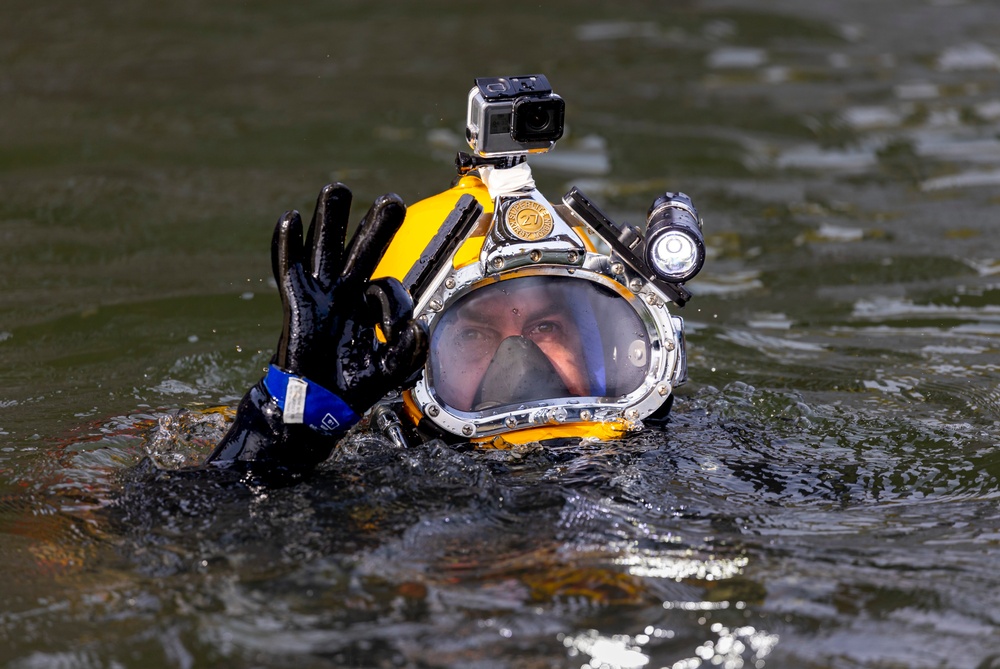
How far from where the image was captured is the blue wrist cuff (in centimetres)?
326

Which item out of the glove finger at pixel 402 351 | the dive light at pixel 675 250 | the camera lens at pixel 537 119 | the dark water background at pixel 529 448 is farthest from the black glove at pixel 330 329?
the dive light at pixel 675 250

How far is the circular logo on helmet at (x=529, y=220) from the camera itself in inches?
143

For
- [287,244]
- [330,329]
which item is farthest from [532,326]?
[287,244]

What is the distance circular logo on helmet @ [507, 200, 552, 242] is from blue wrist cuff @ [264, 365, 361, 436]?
72 centimetres

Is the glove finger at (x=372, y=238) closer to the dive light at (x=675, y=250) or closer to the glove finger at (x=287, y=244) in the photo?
the glove finger at (x=287, y=244)

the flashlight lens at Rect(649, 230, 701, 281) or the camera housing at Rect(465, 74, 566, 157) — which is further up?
the camera housing at Rect(465, 74, 566, 157)

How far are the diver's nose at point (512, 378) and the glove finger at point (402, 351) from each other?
1.37 ft

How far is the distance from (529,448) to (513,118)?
0.94m

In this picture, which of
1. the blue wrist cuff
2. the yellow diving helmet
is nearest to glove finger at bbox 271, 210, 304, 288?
the blue wrist cuff

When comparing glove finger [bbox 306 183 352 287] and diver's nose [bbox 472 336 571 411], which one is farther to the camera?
diver's nose [bbox 472 336 571 411]

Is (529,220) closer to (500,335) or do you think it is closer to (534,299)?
(534,299)

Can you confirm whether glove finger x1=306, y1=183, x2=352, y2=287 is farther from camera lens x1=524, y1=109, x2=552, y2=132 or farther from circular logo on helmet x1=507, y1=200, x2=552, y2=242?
camera lens x1=524, y1=109, x2=552, y2=132

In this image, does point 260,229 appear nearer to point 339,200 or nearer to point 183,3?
point 339,200

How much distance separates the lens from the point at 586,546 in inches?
123
